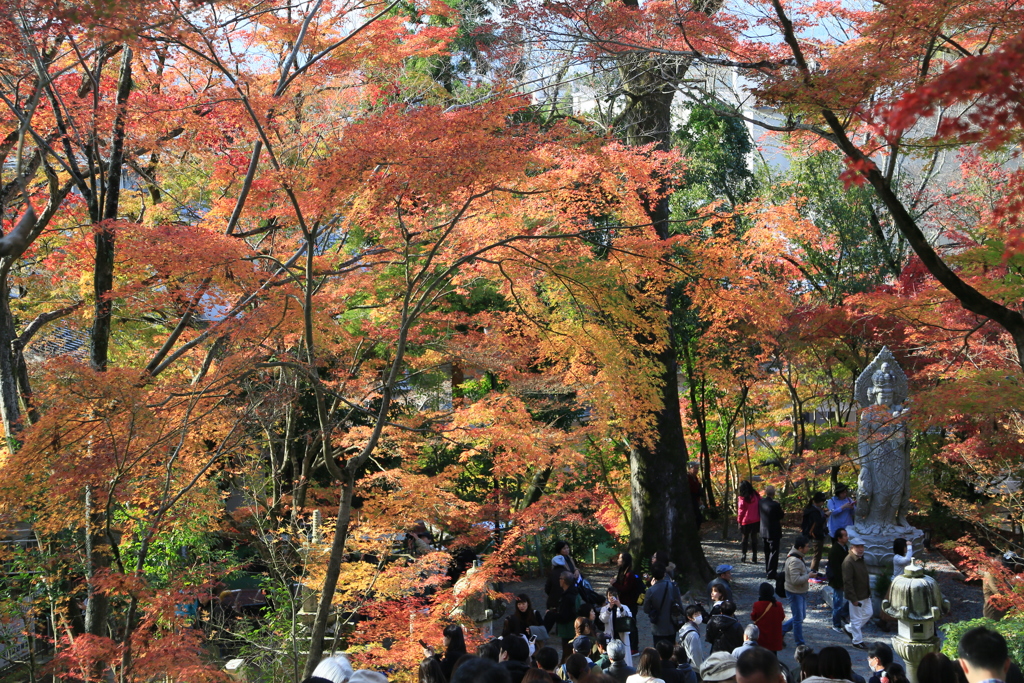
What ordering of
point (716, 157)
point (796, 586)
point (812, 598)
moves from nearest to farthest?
1. point (796, 586)
2. point (812, 598)
3. point (716, 157)

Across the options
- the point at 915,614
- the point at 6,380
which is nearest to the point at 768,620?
the point at 915,614

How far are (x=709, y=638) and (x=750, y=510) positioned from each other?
22.5 ft

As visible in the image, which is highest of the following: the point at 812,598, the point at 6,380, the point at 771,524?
the point at 6,380

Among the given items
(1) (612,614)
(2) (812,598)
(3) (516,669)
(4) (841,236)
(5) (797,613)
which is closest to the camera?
(3) (516,669)

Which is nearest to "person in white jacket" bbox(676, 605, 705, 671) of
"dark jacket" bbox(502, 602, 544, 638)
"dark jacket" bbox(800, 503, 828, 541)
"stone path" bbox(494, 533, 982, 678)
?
"dark jacket" bbox(502, 602, 544, 638)

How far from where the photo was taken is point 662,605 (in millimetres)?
8141

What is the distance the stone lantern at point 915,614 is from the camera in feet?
24.0

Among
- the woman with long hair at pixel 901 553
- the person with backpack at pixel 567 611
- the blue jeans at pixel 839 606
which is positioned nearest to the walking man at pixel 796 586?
the blue jeans at pixel 839 606

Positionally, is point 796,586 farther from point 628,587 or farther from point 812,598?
point 812,598

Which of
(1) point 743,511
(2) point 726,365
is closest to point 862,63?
(1) point 743,511

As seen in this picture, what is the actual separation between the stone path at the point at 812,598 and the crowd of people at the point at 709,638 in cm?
21

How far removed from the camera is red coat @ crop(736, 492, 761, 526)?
1284cm

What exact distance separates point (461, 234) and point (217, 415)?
325cm

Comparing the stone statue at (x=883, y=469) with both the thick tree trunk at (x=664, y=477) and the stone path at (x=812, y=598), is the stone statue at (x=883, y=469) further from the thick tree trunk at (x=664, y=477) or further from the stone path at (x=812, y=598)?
the thick tree trunk at (x=664, y=477)
